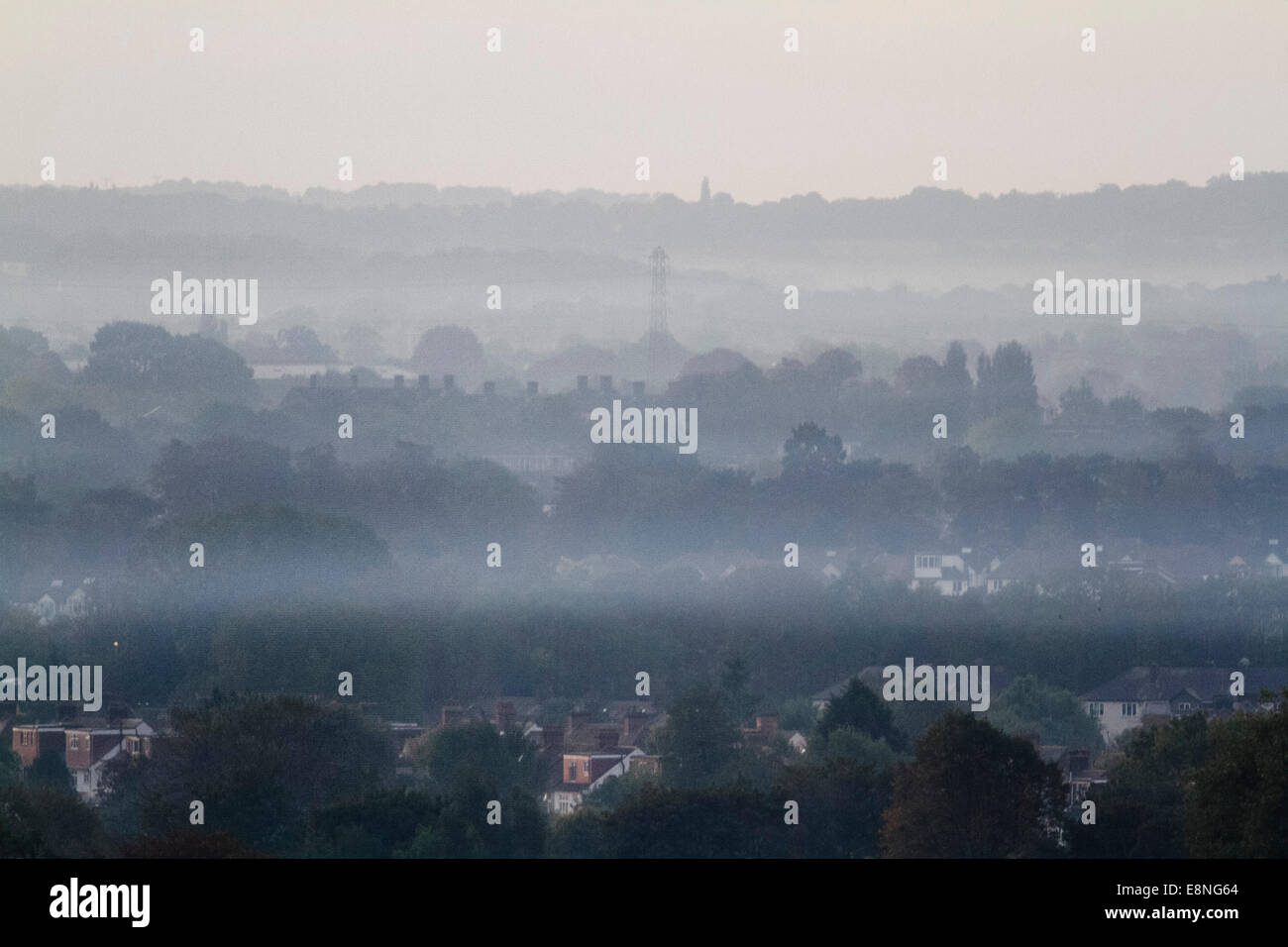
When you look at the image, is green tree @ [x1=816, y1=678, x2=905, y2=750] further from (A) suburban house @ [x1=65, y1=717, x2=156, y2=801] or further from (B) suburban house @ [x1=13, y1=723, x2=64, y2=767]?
(B) suburban house @ [x1=13, y1=723, x2=64, y2=767]

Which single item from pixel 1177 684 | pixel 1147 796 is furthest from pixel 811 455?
pixel 1147 796

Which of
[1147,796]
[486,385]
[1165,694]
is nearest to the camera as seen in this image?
[1147,796]

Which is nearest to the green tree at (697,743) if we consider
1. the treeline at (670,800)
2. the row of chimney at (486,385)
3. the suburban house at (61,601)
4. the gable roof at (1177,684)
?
the treeline at (670,800)

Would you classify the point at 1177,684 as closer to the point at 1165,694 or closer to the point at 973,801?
the point at 1165,694

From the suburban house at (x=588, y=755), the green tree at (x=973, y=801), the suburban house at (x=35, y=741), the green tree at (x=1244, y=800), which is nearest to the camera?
the green tree at (x=1244, y=800)

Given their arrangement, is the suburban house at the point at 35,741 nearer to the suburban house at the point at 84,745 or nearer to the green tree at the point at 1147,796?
the suburban house at the point at 84,745

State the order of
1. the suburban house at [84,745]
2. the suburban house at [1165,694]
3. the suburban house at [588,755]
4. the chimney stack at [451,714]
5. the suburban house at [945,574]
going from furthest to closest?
the suburban house at [945,574], the suburban house at [1165,694], the chimney stack at [451,714], the suburban house at [84,745], the suburban house at [588,755]

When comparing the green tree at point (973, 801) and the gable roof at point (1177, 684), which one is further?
the gable roof at point (1177, 684)
